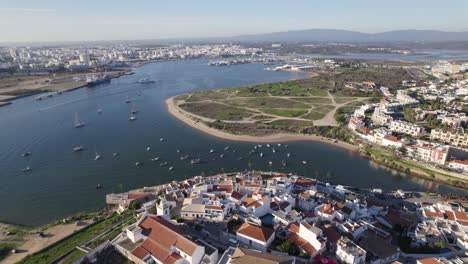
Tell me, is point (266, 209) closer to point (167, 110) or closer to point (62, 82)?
point (167, 110)

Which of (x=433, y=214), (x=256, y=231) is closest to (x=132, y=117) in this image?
(x=256, y=231)

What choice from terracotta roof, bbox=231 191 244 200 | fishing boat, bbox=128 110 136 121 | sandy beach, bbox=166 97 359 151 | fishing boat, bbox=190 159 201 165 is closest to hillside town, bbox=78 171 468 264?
terracotta roof, bbox=231 191 244 200

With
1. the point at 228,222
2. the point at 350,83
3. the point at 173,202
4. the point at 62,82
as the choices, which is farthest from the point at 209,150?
the point at 62,82

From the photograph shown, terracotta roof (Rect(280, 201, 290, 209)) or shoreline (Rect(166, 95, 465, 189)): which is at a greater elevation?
terracotta roof (Rect(280, 201, 290, 209))

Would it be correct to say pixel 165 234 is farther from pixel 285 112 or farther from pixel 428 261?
pixel 285 112

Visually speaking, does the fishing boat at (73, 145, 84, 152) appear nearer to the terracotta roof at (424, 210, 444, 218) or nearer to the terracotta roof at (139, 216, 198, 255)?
the terracotta roof at (139, 216, 198, 255)

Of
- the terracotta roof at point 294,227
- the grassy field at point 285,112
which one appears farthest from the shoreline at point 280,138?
the terracotta roof at point 294,227

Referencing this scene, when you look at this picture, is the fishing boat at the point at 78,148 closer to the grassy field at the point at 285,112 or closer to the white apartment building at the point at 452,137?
the grassy field at the point at 285,112
